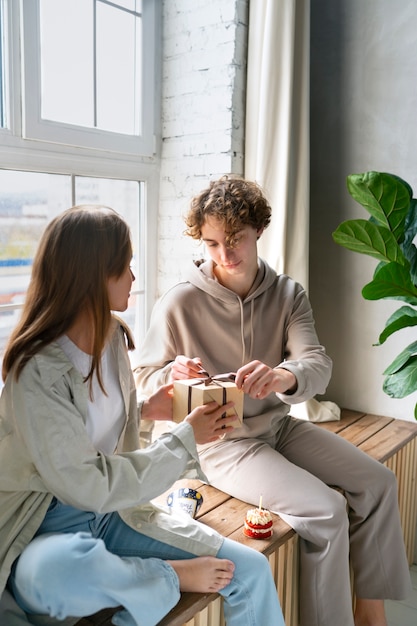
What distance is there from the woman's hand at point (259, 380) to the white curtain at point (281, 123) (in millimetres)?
818

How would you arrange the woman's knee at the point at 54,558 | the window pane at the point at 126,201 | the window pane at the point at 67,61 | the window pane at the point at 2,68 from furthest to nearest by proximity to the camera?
the window pane at the point at 126,201 → the window pane at the point at 67,61 → the window pane at the point at 2,68 → the woman's knee at the point at 54,558

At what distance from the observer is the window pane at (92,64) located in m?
2.15

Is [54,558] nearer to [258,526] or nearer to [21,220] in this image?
[258,526]

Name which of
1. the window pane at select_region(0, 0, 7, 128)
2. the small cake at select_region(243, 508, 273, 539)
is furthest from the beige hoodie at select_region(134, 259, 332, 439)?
the window pane at select_region(0, 0, 7, 128)

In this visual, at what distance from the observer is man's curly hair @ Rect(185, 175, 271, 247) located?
6.07 feet

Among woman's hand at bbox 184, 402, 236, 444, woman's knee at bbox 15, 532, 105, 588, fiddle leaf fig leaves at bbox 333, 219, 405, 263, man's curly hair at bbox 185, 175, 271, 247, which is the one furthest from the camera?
man's curly hair at bbox 185, 175, 271, 247

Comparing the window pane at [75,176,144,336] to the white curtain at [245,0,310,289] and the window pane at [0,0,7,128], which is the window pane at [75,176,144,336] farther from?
the white curtain at [245,0,310,289]

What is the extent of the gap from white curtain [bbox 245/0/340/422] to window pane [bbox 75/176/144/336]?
473 millimetres

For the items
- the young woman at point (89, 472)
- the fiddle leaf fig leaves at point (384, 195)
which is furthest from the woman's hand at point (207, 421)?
the fiddle leaf fig leaves at point (384, 195)

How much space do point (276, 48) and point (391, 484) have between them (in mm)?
1590

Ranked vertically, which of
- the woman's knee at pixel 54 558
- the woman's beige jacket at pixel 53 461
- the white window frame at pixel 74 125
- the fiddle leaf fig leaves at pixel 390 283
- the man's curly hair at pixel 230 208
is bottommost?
the woman's knee at pixel 54 558

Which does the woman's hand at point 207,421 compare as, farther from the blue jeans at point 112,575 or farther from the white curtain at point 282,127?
the white curtain at point 282,127

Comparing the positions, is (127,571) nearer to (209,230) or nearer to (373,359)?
(209,230)

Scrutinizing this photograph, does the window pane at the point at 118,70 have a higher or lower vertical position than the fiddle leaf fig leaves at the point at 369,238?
higher
